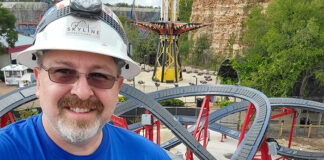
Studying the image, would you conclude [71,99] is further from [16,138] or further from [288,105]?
[288,105]

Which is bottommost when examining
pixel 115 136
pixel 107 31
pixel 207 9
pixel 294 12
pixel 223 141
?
pixel 223 141

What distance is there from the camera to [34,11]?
62656 mm

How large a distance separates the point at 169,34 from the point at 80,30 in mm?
24695

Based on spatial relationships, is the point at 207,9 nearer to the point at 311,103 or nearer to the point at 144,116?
the point at 311,103

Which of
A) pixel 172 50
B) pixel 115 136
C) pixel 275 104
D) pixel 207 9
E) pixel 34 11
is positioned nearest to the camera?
pixel 115 136

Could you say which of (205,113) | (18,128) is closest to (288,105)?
(205,113)

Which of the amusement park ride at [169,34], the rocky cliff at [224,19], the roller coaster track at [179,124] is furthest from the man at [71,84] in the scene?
the rocky cliff at [224,19]

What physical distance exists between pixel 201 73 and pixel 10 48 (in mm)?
24744

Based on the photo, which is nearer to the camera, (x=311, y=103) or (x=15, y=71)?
(x=311, y=103)

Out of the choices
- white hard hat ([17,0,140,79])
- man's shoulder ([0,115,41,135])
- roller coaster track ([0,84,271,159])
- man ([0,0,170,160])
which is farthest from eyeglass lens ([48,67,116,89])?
roller coaster track ([0,84,271,159])

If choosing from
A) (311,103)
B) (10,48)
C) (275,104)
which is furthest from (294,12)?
(10,48)

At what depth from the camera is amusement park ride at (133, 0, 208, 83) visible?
2480cm

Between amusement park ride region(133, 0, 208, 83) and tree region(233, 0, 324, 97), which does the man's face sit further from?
amusement park ride region(133, 0, 208, 83)

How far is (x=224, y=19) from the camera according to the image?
36.6 meters
